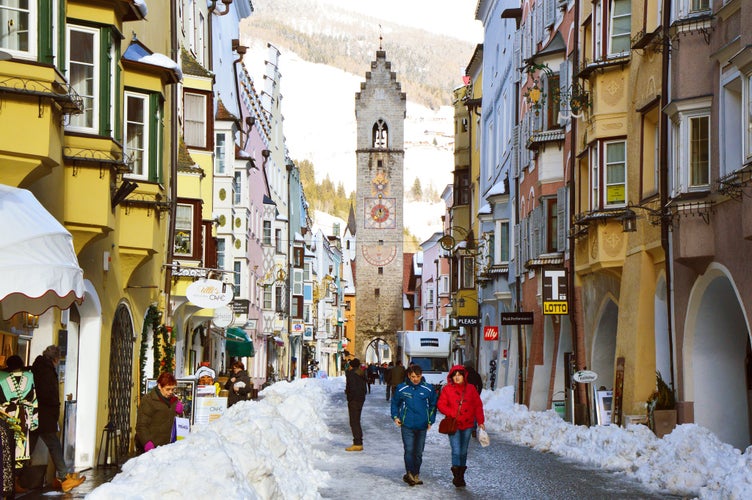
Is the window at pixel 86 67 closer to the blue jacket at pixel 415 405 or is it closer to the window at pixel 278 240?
the blue jacket at pixel 415 405

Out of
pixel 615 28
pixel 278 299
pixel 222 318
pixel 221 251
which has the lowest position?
pixel 222 318

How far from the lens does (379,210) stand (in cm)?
11088

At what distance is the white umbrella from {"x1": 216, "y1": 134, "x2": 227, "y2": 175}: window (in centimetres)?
2924

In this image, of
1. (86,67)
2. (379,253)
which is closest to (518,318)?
(86,67)

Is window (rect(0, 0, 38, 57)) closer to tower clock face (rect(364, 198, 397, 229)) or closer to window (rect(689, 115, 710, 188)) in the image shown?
window (rect(689, 115, 710, 188))

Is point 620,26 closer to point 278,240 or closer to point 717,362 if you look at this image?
point 717,362

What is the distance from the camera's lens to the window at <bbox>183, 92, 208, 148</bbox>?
32.8 m

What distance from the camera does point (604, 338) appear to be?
96.2 ft

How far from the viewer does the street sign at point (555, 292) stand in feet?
98.6

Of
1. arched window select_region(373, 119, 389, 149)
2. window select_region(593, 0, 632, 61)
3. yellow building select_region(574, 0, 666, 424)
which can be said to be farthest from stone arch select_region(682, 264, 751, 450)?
arched window select_region(373, 119, 389, 149)

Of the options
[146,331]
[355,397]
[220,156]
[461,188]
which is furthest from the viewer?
[461,188]

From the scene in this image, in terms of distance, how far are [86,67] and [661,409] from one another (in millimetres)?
11283

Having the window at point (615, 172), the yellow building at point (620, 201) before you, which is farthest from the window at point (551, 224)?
the window at point (615, 172)

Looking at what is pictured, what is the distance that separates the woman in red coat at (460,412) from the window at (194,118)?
666 inches
